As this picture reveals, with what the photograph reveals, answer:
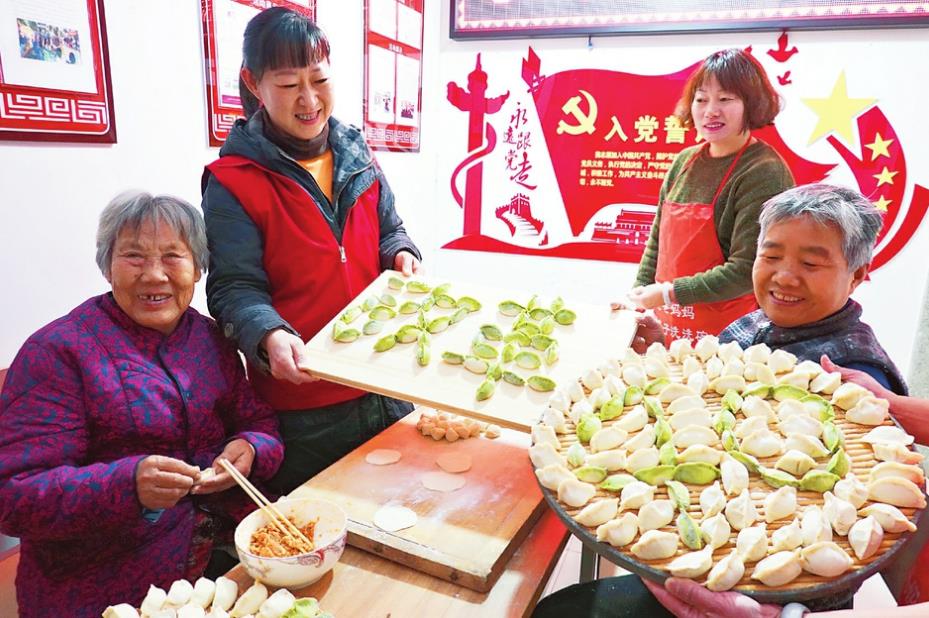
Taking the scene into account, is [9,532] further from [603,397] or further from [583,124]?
[583,124]

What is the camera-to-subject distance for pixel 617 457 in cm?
108

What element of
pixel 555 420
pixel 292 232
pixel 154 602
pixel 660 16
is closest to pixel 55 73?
pixel 292 232

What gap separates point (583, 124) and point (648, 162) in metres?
0.48

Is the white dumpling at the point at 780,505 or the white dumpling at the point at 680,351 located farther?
the white dumpling at the point at 680,351

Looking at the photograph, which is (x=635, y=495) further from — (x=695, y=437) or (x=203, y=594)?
(x=203, y=594)

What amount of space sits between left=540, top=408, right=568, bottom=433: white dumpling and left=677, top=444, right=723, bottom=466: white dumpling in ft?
0.74

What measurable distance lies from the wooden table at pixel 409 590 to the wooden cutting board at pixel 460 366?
30 cm

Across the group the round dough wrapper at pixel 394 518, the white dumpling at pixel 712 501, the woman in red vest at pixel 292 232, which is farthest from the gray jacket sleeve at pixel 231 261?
the white dumpling at pixel 712 501

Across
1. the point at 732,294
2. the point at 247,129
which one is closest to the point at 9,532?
the point at 247,129

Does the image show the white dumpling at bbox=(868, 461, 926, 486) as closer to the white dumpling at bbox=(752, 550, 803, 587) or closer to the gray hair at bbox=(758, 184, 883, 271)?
the white dumpling at bbox=(752, 550, 803, 587)

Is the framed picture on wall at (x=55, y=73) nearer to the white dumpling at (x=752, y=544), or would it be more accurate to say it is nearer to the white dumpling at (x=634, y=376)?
the white dumpling at (x=634, y=376)

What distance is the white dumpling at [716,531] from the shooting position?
916 mm

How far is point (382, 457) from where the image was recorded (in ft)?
5.20

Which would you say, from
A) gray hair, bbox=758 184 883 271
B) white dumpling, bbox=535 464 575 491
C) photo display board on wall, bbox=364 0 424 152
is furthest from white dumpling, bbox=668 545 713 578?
photo display board on wall, bbox=364 0 424 152
